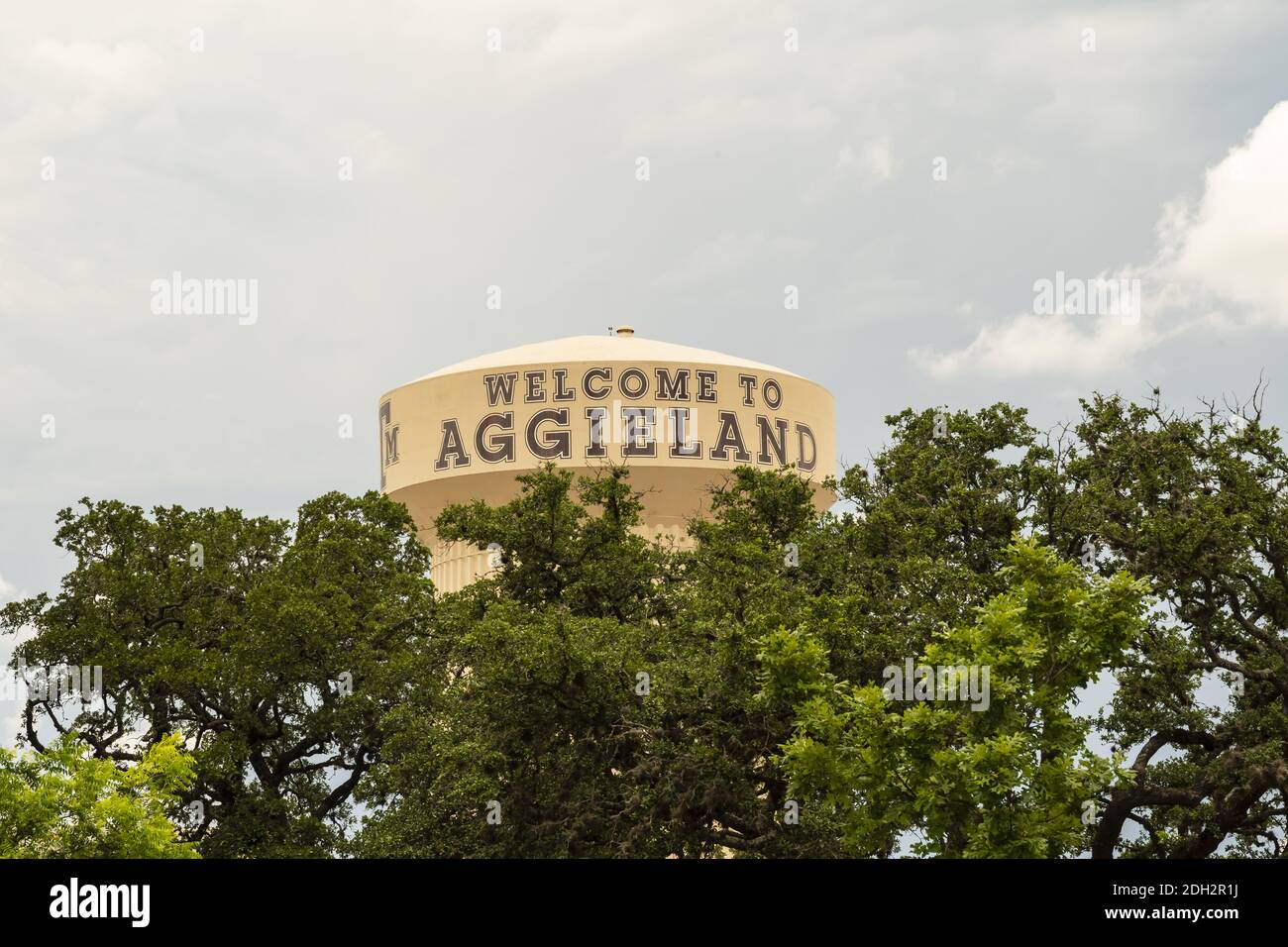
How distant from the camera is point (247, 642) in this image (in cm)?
3450

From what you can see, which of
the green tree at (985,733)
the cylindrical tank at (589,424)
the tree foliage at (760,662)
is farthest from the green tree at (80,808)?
the cylindrical tank at (589,424)

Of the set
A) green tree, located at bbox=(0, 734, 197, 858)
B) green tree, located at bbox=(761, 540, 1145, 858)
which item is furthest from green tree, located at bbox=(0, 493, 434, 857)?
green tree, located at bbox=(761, 540, 1145, 858)

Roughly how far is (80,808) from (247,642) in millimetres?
8151

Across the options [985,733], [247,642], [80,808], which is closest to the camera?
[985,733]

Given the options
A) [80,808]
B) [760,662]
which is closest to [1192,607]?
[760,662]

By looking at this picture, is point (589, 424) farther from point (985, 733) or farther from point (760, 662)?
point (985, 733)

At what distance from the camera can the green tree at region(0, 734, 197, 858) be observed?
2586 cm

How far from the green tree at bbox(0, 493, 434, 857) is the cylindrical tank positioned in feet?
32.3
